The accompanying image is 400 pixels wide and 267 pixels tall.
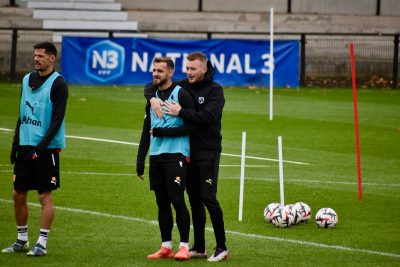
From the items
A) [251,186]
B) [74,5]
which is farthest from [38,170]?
[74,5]

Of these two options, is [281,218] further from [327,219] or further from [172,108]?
[172,108]

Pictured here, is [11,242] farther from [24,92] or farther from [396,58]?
[396,58]

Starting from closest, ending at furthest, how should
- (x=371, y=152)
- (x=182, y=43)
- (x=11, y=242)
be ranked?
1. (x=11, y=242)
2. (x=371, y=152)
3. (x=182, y=43)

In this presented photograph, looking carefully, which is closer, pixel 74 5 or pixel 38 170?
pixel 38 170

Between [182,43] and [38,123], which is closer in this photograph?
[38,123]

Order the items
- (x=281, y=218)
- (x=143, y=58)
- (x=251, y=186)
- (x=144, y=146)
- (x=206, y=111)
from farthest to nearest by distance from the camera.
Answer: (x=143, y=58) → (x=251, y=186) → (x=281, y=218) → (x=144, y=146) → (x=206, y=111)

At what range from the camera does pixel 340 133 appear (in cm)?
2462

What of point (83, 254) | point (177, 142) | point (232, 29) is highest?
point (232, 29)

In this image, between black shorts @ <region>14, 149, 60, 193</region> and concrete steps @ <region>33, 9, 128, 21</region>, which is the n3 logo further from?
black shorts @ <region>14, 149, 60, 193</region>

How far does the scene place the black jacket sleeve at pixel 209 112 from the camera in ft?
35.3

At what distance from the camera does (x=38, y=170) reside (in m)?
10.9

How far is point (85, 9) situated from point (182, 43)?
7977 mm

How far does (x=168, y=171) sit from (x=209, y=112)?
2.40 feet

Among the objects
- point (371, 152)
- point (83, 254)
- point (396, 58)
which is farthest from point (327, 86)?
point (83, 254)
